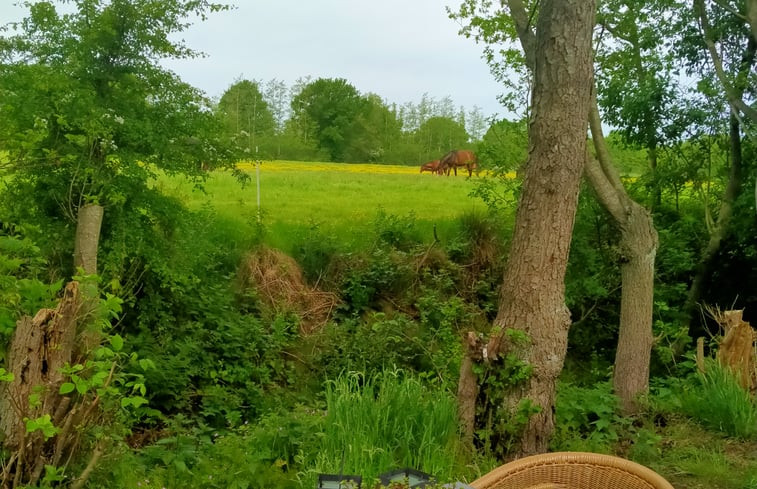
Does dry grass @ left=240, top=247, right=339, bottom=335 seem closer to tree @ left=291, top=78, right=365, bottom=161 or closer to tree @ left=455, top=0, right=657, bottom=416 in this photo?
tree @ left=455, top=0, right=657, bottom=416

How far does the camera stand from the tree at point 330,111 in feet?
43.7

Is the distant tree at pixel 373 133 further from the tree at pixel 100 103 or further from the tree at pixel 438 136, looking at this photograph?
the tree at pixel 100 103

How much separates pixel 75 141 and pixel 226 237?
13.8ft

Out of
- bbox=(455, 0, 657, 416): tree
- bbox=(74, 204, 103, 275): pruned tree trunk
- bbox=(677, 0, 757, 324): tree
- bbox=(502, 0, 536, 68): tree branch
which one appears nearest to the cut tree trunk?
bbox=(74, 204, 103, 275): pruned tree trunk

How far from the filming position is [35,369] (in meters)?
2.61

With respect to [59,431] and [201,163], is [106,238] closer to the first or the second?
[201,163]

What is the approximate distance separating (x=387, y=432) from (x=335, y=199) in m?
8.44

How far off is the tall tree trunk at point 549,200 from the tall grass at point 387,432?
518 mm

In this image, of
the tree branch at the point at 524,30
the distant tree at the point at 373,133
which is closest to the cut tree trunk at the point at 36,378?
the tree branch at the point at 524,30

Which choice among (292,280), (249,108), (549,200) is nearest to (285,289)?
(292,280)

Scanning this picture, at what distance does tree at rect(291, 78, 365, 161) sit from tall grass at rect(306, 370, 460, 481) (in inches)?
402

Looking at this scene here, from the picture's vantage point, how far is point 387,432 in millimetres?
3219

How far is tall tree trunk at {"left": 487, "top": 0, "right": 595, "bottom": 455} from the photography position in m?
3.69

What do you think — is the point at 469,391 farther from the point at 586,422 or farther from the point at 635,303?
the point at 635,303
